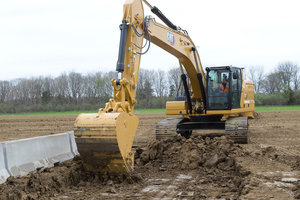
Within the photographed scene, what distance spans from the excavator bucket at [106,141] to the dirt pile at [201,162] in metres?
1.33

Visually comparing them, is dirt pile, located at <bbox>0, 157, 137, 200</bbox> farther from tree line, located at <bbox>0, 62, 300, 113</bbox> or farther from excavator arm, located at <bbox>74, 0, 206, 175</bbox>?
tree line, located at <bbox>0, 62, 300, 113</bbox>

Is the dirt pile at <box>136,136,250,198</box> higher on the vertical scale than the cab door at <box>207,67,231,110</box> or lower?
lower

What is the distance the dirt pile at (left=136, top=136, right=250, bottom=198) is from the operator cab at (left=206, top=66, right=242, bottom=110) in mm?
2208

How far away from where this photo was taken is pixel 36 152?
22.9 feet

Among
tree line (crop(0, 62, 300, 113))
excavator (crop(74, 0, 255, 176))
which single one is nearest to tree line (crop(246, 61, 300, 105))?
tree line (crop(0, 62, 300, 113))

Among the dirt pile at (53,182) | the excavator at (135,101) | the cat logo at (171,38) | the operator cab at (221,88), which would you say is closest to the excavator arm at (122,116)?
the excavator at (135,101)

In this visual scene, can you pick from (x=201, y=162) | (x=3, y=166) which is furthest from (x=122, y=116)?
(x=201, y=162)

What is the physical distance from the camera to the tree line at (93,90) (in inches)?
2009

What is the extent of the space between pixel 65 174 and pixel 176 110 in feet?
20.5

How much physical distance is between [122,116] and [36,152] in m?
2.50

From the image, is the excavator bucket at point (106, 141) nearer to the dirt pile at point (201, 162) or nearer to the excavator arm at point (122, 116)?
the excavator arm at point (122, 116)

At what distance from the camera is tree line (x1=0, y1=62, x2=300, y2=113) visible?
51.0 meters

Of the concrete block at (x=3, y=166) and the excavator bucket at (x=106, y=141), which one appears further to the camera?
the concrete block at (x=3, y=166)

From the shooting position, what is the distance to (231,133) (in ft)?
33.8
